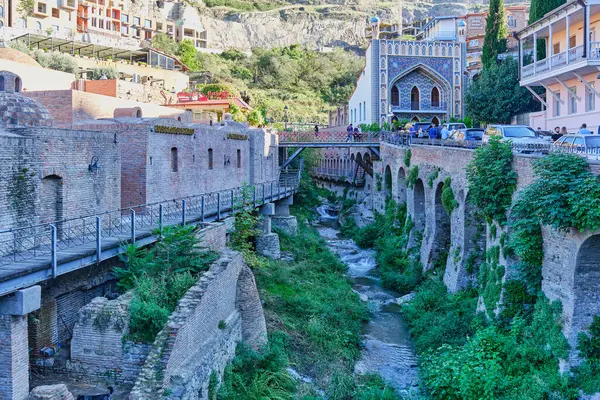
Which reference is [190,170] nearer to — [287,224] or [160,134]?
[160,134]

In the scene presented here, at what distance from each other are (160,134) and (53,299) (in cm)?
990

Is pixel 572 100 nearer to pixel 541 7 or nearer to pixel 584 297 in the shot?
pixel 541 7

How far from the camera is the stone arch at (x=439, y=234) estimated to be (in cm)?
2452

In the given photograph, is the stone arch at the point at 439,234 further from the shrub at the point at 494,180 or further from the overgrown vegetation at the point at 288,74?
the overgrown vegetation at the point at 288,74

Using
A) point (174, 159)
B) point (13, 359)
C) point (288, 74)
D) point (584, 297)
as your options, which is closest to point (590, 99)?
point (584, 297)

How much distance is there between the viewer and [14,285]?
1109 centimetres

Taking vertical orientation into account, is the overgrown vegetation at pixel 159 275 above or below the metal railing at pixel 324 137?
below

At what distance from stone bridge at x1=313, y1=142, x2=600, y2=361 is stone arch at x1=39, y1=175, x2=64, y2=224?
11.7m

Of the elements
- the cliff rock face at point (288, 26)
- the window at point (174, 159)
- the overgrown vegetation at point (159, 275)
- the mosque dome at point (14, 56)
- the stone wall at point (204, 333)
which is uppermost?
the cliff rock face at point (288, 26)

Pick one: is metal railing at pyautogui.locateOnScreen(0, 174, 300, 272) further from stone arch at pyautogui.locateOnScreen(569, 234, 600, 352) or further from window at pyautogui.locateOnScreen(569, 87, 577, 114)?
window at pyautogui.locateOnScreen(569, 87, 577, 114)

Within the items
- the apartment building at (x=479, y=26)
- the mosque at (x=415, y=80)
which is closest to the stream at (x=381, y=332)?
the mosque at (x=415, y=80)

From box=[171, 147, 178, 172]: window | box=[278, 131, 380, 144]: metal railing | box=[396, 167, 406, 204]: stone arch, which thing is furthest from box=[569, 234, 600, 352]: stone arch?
box=[278, 131, 380, 144]: metal railing

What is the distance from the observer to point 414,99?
4969 centimetres

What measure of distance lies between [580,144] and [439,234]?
9066 millimetres
